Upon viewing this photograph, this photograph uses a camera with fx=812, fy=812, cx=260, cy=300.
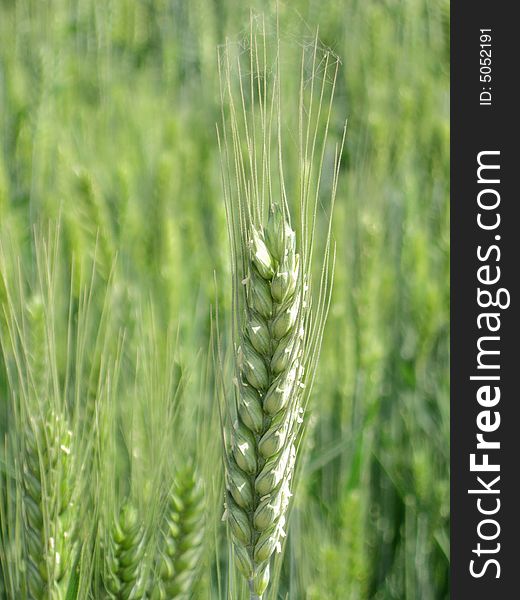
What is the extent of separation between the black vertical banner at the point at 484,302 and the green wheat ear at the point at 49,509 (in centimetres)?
49

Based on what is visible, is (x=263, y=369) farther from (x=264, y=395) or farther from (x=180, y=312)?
(x=180, y=312)

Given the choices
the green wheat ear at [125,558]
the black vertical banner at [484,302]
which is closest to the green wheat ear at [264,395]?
the green wheat ear at [125,558]

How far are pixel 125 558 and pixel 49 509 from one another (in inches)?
3.0

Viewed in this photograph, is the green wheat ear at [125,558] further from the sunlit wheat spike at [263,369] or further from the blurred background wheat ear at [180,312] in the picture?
the sunlit wheat spike at [263,369]

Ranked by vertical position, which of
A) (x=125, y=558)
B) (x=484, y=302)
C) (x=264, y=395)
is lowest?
(x=125, y=558)

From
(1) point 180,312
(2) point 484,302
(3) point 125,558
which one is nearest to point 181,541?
(3) point 125,558

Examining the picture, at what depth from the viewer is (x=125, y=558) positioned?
25.0 inches

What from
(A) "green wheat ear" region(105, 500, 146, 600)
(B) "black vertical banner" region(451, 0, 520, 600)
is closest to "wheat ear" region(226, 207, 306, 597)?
(A) "green wheat ear" region(105, 500, 146, 600)

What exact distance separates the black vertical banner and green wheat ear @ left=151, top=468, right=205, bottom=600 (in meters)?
0.40

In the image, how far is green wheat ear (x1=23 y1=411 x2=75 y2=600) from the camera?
0.60 m

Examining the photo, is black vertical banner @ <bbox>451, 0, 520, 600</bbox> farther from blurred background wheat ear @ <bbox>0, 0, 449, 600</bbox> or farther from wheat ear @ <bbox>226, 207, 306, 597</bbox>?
wheat ear @ <bbox>226, 207, 306, 597</bbox>

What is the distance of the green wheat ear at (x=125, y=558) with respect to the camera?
0.63m

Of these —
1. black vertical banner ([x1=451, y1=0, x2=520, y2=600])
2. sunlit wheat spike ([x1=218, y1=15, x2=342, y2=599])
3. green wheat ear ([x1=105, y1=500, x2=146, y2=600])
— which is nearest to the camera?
sunlit wheat spike ([x1=218, y1=15, x2=342, y2=599])

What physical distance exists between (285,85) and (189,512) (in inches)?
45.1
